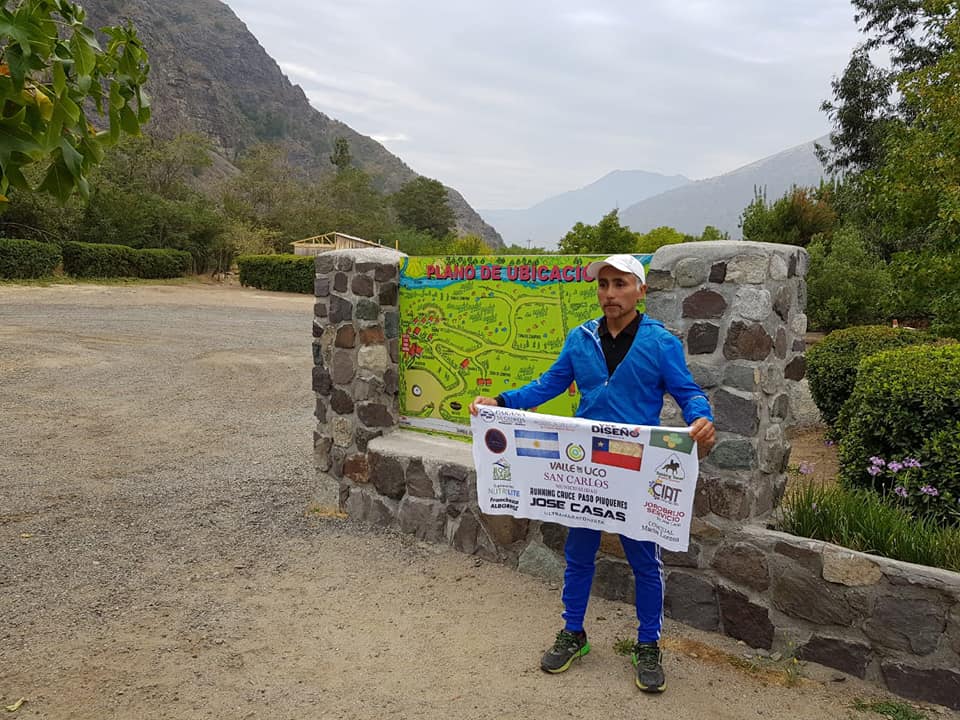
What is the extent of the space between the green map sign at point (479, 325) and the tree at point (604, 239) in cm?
2698

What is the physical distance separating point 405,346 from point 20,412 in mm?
5546

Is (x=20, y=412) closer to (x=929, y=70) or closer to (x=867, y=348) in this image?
(x=867, y=348)

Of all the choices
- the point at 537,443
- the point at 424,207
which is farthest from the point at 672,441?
the point at 424,207

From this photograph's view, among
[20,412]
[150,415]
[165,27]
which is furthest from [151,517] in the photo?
[165,27]

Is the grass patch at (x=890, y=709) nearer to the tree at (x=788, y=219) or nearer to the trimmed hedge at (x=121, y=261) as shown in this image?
the tree at (x=788, y=219)

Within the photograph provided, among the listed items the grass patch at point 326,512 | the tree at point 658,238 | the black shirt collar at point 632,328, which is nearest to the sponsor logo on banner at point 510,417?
the black shirt collar at point 632,328

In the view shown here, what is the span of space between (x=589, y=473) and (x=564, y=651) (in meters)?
0.85

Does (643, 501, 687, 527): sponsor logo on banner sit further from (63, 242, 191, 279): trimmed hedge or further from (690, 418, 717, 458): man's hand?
(63, 242, 191, 279): trimmed hedge

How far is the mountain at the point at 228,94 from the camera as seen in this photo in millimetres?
88056

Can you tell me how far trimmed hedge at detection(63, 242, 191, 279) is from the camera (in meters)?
25.8

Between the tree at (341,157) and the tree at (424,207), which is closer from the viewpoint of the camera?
the tree at (424,207)

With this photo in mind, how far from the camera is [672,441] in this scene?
294cm

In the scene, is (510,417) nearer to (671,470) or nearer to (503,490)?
(503,490)

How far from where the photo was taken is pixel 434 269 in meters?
5.02
